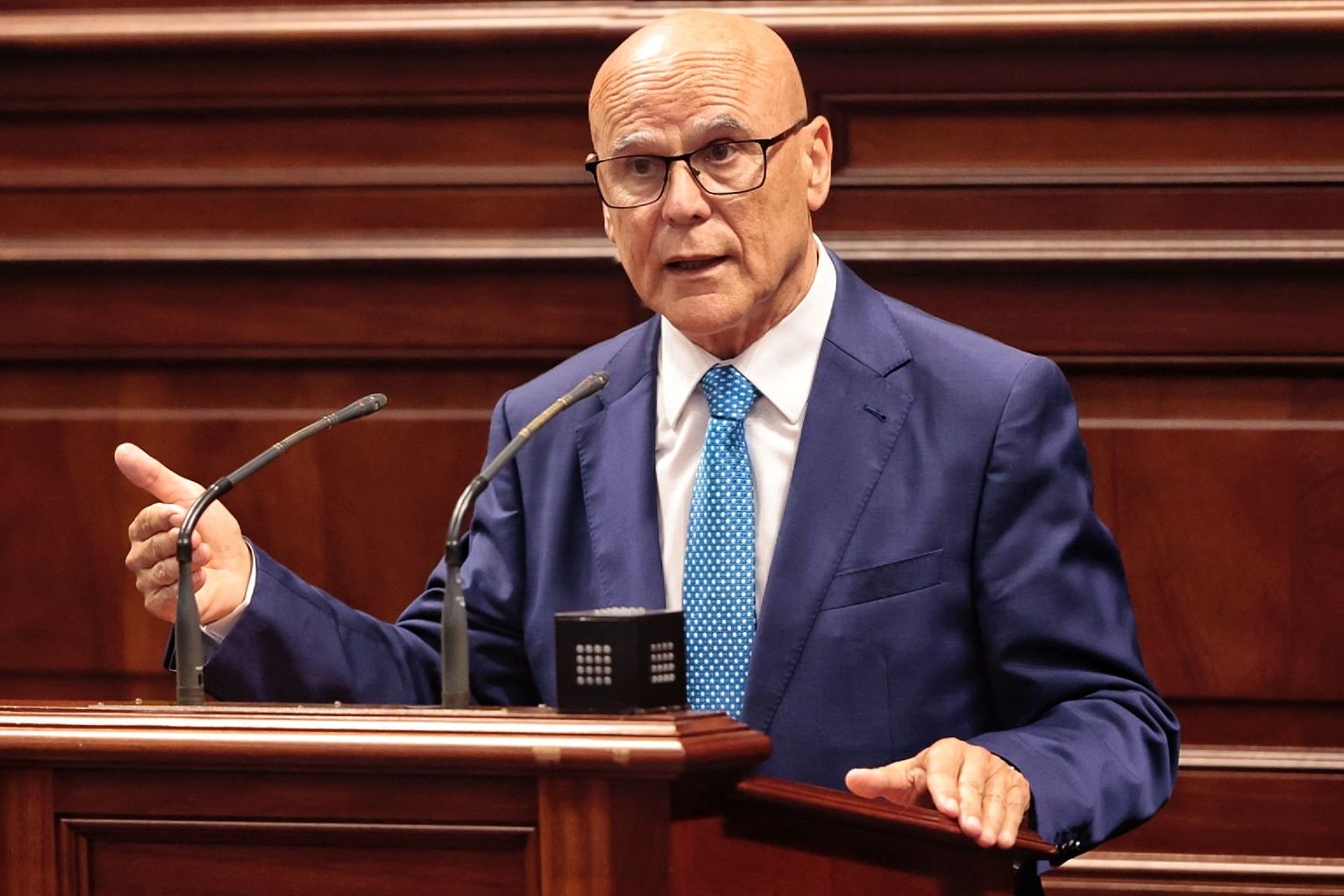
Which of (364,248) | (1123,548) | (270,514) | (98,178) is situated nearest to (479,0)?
(364,248)

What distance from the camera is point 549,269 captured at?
2.79 meters

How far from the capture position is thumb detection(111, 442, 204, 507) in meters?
1.63

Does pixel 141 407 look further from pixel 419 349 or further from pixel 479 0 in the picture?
pixel 479 0

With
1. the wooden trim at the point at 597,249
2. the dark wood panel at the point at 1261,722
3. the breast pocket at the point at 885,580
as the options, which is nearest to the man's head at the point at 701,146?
the breast pocket at the point at 885,580

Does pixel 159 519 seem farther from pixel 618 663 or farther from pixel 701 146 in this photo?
pixel 701 146

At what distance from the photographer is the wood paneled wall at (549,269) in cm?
264

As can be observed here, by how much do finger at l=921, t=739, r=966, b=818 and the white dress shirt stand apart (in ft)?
1.57

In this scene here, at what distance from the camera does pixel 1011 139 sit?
8.87 ft

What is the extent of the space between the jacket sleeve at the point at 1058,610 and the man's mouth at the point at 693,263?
363mm

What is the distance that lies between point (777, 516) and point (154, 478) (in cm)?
68

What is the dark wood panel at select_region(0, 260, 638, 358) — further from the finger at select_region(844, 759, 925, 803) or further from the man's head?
the finger at select_region(844, 759, 925, 803)

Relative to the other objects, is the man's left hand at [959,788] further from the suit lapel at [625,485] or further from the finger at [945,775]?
the suit lapel at [625,485]

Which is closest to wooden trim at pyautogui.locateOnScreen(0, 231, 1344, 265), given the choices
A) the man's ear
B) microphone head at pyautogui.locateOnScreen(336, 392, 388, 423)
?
the man's ear

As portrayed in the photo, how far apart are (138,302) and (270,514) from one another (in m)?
0.41
